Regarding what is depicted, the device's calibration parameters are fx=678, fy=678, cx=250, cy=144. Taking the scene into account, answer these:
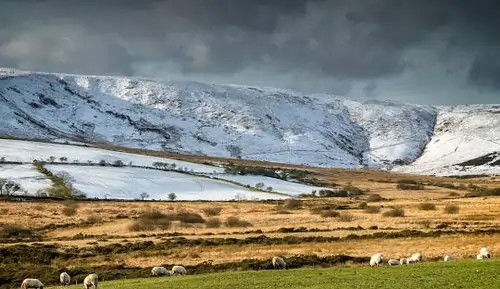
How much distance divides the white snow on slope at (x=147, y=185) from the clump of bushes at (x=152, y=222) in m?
53.5

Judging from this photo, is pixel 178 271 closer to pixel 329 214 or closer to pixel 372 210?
pixel 329 214

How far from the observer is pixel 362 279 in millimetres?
35344

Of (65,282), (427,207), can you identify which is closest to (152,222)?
(427,207)

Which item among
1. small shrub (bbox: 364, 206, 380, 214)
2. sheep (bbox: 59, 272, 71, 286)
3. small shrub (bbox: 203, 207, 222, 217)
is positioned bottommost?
sheep (bbox: 59, 272, 71, 286)

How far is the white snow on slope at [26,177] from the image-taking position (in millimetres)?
162375

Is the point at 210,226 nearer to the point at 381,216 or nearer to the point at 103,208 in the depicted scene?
the point at 381,216

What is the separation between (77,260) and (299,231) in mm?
29170

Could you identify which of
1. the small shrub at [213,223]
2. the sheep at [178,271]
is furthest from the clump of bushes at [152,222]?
the sheep at [178,271]

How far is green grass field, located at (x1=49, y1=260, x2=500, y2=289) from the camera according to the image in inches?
1259

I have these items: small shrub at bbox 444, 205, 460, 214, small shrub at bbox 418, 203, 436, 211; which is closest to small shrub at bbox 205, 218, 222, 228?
Result: small shrub at bbox 444, 205, 460, 214

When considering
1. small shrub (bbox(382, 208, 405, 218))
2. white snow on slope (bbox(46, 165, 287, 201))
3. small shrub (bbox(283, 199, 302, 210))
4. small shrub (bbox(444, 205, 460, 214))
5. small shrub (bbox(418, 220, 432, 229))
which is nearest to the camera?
small shrub (bbox(418, 220, 432, 229))

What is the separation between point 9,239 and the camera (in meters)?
78.6

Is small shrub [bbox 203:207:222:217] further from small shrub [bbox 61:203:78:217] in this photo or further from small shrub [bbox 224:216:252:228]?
→ small shrub [bbox 61:203:78:217]

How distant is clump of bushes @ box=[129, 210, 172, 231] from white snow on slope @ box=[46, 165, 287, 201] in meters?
53.5
